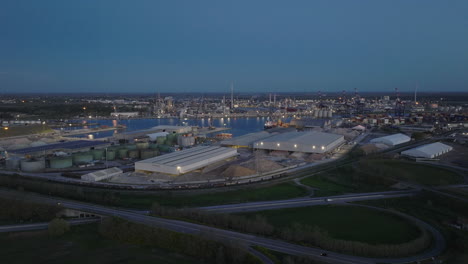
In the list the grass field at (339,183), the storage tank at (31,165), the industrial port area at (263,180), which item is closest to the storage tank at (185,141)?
the industrial port area at (263,180)

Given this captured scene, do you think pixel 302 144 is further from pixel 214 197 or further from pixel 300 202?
pixel 214 197

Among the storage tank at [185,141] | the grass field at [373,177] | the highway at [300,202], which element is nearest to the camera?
the highway at [300,202]

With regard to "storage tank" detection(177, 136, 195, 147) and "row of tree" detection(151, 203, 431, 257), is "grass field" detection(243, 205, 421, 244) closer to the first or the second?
"row of tree" detection(151, 203, 431, 257)

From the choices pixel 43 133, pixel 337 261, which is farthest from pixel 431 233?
pixel 43 133

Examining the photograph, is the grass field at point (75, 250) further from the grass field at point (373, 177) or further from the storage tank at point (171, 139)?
the storage tank at point (171, 139)

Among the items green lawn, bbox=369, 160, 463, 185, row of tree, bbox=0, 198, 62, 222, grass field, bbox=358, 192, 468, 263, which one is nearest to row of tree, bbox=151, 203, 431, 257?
grass field, bbox=358, 192, 468, 263
